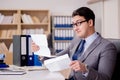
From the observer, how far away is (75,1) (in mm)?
6016

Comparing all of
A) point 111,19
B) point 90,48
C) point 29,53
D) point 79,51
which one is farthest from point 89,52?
point 111,19

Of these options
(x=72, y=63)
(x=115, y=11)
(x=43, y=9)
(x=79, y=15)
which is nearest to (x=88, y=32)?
(x=79, y=15)

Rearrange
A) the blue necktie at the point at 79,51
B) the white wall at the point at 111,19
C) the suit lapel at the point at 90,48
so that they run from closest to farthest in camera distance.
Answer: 1. the suit lapel at the point at 90,48
2. the blue necktie at the point at 79,51
3. the white wall at the point at 111,19

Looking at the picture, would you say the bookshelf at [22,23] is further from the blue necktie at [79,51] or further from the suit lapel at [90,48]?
the suit lapel at [90,48]

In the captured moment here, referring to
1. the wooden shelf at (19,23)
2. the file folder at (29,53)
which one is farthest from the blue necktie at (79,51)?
the wooden shelf at (19,23)

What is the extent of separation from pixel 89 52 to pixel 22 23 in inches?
153

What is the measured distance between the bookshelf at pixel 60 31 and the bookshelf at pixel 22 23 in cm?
17

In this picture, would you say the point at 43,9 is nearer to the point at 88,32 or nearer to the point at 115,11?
the point at 115,11

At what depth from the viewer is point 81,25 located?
204 cm

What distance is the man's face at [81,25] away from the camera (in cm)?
203

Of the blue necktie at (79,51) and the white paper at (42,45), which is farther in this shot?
the blue necktie at (79,51)

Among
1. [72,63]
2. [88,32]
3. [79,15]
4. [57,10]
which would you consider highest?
[57,10]

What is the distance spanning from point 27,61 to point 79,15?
26.9 inches

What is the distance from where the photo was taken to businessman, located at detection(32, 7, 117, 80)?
164 centimetres
